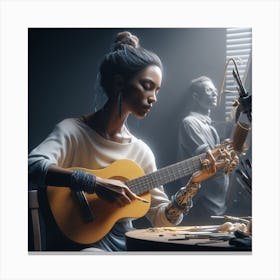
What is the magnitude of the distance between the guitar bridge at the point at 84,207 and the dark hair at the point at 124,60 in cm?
54

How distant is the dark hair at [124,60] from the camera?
304 cm

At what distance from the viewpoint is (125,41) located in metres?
3.07

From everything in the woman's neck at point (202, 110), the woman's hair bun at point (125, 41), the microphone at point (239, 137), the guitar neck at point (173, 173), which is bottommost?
the guitar neck at point (173, 173)

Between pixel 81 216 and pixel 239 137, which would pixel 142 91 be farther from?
pixel 81 216

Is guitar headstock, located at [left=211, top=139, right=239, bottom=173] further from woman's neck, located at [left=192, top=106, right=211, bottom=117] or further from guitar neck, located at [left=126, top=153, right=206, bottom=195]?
woman's neck, located at [left=192, top=106, right=211, bottom=117]

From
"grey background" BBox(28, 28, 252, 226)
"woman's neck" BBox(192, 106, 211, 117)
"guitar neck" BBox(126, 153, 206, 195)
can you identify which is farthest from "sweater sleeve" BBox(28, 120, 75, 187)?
"woman's neck" BBox(192, 106, 211, 117)

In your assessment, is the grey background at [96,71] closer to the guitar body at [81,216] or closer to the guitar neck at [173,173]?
the guitar neck at [173,173]

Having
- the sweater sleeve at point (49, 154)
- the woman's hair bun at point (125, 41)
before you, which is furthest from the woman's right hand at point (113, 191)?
the woman's hair bun at point (125, 41)

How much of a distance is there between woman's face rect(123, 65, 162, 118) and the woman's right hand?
14.7 inches

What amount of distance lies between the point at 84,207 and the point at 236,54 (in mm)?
1112

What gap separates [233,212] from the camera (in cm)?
303

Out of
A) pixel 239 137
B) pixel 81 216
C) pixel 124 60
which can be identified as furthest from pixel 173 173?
pixel 124 60
